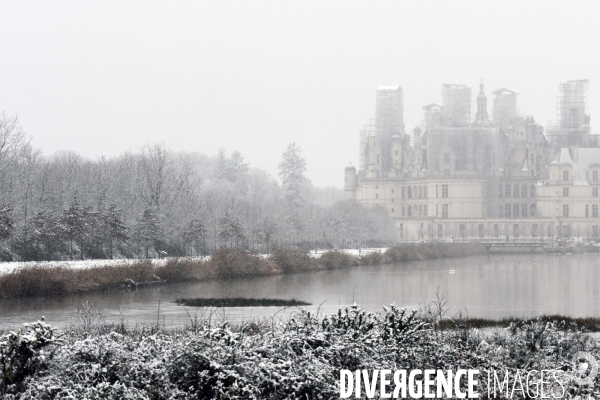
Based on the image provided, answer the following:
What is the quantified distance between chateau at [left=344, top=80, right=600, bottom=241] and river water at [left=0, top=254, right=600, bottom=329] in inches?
1937

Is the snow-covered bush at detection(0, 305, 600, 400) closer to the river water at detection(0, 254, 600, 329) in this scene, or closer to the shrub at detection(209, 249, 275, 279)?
the river water at detection(0, 254, 600, 329)

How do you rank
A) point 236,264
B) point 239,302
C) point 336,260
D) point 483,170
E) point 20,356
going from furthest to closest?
point 483,170, point 336,260, point 236,264, point 239,302, point 20,356

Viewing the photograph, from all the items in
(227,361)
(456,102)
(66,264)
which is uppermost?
(456,102)

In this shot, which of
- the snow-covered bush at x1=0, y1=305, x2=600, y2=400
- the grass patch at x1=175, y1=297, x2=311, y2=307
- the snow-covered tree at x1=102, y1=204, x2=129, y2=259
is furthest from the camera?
the snow-covered tree at x1=102, y1=204, x2=129, y2=259

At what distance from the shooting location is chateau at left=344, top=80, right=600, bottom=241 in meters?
95.2

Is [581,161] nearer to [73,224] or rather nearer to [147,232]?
[147,232]

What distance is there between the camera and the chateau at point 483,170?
313 ft

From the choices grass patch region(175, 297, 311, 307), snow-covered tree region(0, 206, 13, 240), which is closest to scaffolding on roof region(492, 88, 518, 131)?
snow-covered tree region(0, 206, 13, 240)

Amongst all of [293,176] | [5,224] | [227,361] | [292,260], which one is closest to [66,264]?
[5,224]

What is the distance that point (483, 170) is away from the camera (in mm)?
99125

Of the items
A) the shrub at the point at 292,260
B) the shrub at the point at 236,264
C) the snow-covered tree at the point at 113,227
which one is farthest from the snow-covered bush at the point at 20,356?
the shrub at the point at 292,260

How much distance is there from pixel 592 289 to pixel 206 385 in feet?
89.3

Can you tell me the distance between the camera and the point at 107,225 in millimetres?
37906

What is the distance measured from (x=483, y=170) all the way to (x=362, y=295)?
7158cm
